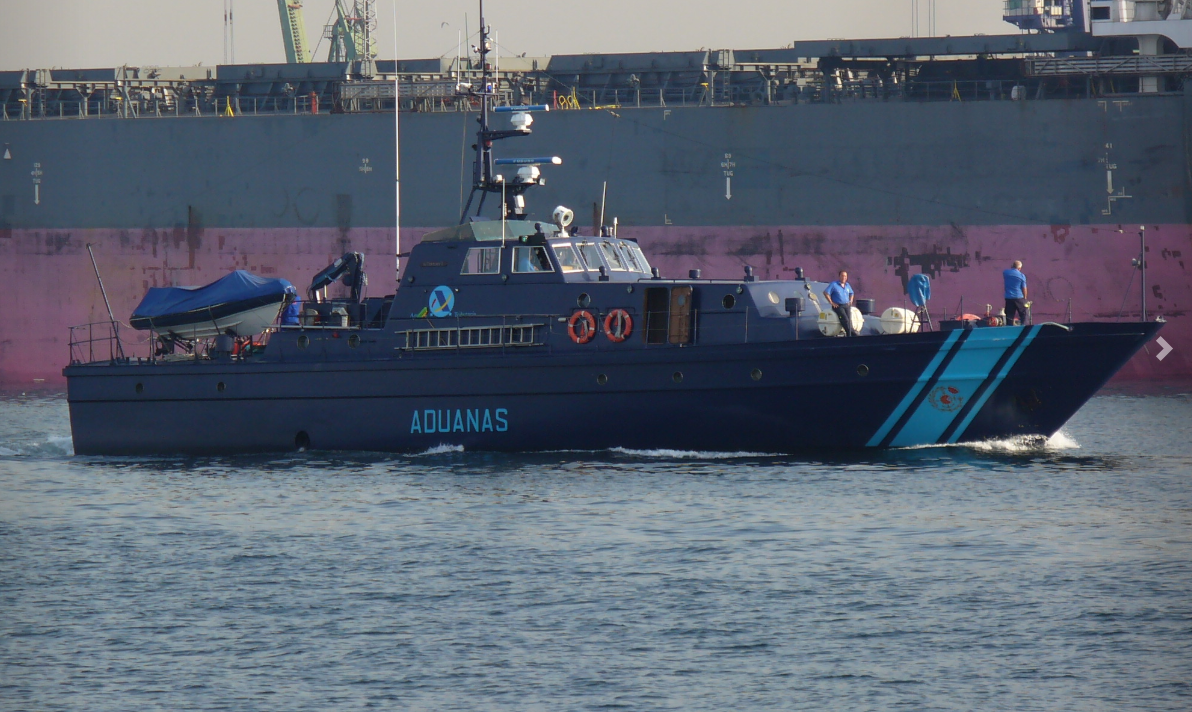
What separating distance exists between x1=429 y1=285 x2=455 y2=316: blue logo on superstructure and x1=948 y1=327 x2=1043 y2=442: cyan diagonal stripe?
701 cm

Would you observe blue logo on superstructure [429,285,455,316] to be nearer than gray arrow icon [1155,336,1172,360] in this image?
Yes

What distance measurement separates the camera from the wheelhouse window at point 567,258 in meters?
18.9

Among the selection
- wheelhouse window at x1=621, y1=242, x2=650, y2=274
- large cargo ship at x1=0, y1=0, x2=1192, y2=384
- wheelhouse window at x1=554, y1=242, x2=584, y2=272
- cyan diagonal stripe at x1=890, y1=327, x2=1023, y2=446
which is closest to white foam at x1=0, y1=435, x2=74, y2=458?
wheelhouse window at x1=554, y1=242, x2=584, y2=272

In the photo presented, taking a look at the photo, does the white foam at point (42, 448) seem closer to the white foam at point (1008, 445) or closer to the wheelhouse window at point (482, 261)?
the wheelhouse window at point (482, 261)

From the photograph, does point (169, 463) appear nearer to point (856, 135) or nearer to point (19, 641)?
point (19, 641)

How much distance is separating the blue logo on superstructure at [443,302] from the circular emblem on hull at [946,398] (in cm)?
660

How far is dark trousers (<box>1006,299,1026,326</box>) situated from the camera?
1789cm

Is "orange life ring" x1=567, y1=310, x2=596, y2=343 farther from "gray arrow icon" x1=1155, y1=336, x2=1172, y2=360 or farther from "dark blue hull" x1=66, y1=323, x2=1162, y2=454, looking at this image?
"gray arrow icon" x1=1155, y1=336, x2=1172, y2=360

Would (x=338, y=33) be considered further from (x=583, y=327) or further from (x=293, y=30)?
(x=583, y=327)

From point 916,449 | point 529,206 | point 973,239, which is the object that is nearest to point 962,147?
point 973,239

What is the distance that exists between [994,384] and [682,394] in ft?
13.0

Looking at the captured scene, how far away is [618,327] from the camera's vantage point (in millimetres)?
18219

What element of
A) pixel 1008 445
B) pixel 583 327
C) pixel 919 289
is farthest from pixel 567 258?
pixel 1008 445

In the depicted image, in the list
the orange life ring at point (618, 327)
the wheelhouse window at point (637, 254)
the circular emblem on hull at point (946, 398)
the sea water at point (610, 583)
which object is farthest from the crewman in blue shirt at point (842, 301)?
the wheelhouse window at point (637, 254)
